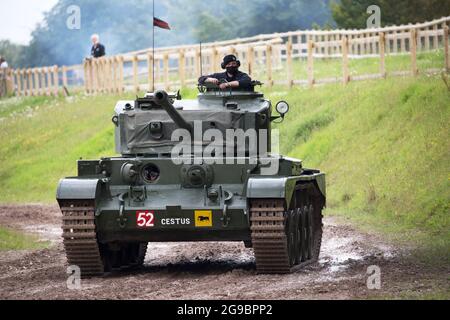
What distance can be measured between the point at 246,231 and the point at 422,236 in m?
4.55

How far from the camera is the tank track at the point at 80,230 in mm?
16297

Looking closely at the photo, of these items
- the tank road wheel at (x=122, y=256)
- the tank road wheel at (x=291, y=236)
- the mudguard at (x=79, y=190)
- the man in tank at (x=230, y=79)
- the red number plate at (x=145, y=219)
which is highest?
the man in tank at (x=230, y=79)

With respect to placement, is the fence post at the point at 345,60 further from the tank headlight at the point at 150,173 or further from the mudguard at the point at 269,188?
the mudguard at the point at 269,188

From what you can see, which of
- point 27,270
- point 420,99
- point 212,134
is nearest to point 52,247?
point 27,270

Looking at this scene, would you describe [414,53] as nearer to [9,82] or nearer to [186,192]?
[186,192]

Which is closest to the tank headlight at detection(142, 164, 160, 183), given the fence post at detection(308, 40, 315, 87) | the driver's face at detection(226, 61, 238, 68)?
the driver's face at detection(226, 61, 238, 68)

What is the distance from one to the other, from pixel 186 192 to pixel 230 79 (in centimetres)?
258

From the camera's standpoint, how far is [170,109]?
17.2m

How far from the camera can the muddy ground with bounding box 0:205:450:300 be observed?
14.2 metres

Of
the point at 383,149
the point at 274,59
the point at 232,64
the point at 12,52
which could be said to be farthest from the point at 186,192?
the point at 12,52

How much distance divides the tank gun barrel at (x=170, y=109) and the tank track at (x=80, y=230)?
1550 mm

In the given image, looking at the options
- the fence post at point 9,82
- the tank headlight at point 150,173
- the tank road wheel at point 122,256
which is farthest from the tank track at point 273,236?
the fence post at point 9,82

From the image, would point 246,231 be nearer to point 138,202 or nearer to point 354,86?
point 138,202

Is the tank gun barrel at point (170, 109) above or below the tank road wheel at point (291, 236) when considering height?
above
